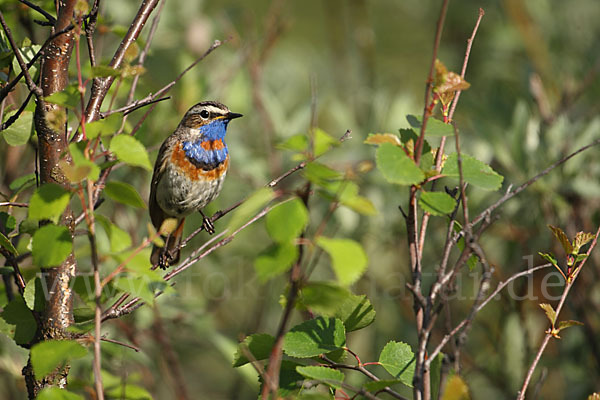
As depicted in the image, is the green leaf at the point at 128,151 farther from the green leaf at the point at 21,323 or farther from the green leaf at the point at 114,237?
the green leaf at the point at 21,323

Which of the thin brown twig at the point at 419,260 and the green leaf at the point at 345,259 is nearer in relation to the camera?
the green leaf at the point at 345,259

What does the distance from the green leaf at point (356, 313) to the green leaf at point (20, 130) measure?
105 centimetres

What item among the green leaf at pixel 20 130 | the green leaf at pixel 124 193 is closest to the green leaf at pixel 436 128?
the green leaf at pixel 124 193

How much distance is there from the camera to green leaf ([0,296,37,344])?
→ 1.85 metres

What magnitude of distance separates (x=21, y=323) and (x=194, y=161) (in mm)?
1637

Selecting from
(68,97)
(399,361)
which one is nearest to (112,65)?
(68,97)

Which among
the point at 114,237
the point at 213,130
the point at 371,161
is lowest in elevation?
the point at 371,161

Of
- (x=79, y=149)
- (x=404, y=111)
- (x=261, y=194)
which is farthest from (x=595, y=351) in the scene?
(x=79, y=149)

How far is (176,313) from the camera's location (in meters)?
3.89

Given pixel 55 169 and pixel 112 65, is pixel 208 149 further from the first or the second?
pixel 55 169

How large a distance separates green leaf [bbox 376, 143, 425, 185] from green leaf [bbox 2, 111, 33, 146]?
3.56ft

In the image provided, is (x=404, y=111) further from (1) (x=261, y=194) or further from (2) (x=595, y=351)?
(1) (x=261, y=194)

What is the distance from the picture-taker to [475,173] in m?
1.67

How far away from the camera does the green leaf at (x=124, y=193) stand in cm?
152
